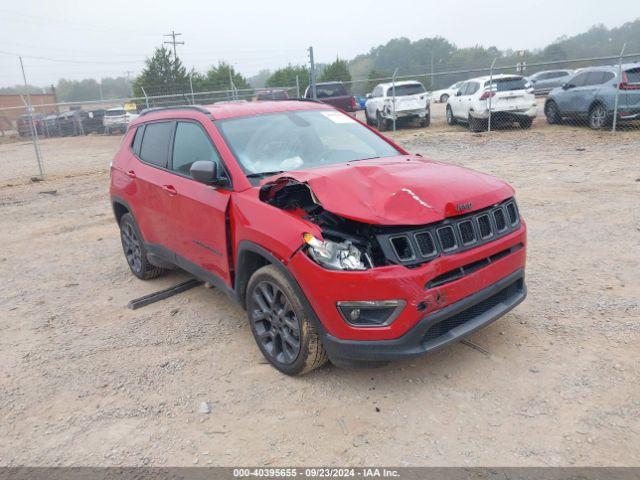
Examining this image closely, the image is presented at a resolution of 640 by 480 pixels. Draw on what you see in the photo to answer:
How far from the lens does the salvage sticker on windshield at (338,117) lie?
4616 mm

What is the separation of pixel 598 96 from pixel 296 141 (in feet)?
39.0

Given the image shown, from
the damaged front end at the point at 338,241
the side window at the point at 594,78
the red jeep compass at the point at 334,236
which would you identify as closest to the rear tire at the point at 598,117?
the side window at the point at 594,78

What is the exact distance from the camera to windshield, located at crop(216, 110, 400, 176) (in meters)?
3.93

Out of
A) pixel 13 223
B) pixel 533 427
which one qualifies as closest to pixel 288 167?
pixel 533 427

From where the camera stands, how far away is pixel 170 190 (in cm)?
446

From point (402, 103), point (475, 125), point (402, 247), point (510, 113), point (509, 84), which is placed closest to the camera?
point (402, 247)

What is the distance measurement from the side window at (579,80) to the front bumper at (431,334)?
1276 centimetres

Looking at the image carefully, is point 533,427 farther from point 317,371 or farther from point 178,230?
point 178,230

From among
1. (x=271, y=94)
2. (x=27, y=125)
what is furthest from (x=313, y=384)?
(x=27, y=125)

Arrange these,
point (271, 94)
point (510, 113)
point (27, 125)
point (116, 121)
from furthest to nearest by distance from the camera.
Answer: point (27, 125)
point (116, 121)
point (271, 94)
point (510, 113)

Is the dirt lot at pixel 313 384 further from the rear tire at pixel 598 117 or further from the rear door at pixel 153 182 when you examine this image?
the rear tire at pixel 598 117

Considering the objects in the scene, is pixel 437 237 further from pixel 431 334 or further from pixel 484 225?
pixel 431 334

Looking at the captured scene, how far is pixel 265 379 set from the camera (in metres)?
3.47

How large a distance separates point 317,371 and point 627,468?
1826 millimetres
